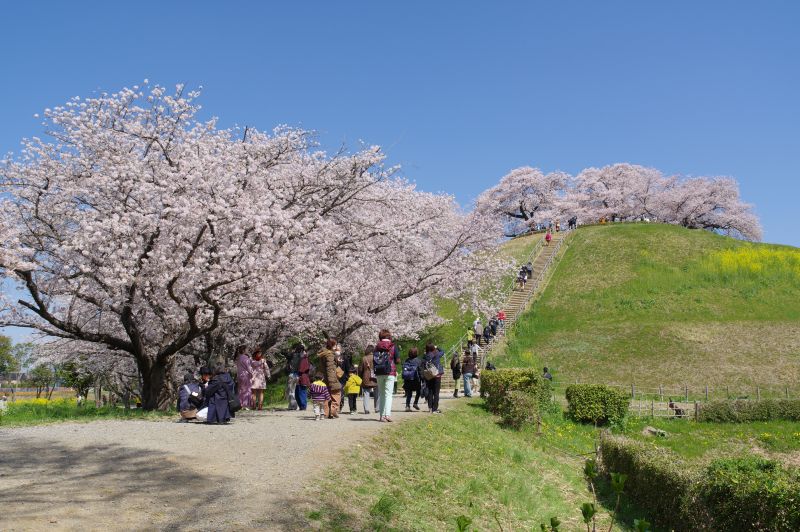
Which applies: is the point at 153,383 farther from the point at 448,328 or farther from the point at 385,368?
the point at 448,328

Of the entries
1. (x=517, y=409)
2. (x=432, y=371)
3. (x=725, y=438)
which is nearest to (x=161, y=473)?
(x=432, y=371)

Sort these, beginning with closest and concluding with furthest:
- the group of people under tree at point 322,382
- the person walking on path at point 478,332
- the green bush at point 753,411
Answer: the group of people under tree at point 322,382 < the green bush at point 753,411 < the person walking on path at point 478,332

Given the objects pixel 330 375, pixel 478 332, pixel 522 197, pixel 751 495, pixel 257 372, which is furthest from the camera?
pixel 522 197

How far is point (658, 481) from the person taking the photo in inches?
469

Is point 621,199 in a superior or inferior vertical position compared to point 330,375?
superior

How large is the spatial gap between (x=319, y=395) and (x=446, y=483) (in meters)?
5.12

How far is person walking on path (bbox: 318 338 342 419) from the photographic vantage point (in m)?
14.5

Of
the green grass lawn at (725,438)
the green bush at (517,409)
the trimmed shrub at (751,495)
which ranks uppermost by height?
the green bush at (517,409)

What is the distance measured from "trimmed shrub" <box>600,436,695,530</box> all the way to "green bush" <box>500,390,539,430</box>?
4.10m

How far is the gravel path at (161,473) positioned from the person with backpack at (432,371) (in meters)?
3.53

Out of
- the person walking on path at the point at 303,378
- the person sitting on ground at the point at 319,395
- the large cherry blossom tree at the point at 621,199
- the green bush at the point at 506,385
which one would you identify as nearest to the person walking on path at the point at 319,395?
the person sitting on ground at the point at 319,395

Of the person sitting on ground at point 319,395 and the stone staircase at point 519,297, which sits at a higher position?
the stone staircase at point 519,297

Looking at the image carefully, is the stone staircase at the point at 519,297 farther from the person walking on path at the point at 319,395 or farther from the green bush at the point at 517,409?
the person walking on path at the point at 319,395

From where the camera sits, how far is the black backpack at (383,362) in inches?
569
